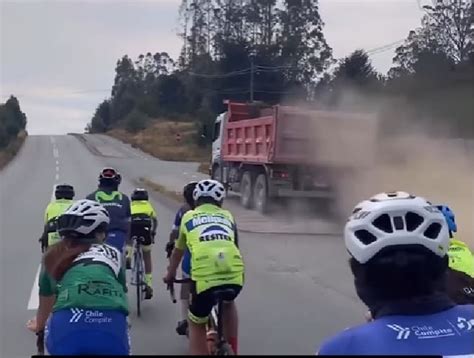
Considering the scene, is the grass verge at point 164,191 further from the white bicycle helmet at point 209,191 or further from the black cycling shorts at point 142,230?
the white bicycle helmet at point 209,191

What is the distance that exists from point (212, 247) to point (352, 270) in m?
3.45

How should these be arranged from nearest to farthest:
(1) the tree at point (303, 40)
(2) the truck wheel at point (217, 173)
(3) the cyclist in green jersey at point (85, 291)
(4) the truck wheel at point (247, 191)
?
(3) the cyclist in green jersey at point (85, 291), (4) the truck wheel at point (247, 191), (2) the truck wheel at point (217, 173), (1) the tree at point (303, 40)

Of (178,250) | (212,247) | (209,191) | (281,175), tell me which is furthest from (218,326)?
(281,175)

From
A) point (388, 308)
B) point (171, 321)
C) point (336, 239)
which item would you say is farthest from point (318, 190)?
point (388, 308)

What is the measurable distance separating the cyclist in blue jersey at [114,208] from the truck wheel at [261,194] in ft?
43.1

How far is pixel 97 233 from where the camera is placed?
4680mm

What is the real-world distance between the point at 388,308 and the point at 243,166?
21.1m

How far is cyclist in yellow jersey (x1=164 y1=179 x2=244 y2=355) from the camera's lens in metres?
6.16

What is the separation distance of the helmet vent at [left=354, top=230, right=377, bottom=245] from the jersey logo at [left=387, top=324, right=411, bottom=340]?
29cm

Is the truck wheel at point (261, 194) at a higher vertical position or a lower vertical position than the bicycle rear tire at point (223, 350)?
lower

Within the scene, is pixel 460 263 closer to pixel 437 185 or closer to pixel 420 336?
pixel 420 336

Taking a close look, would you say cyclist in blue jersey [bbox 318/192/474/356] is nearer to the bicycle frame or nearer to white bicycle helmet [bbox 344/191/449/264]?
white bicycle helmet [bbox 344/191/449/264]

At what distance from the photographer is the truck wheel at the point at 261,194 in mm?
21625

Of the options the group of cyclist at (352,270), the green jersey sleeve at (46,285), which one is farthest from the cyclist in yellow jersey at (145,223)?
the green jersey sleeve at (46,285)
